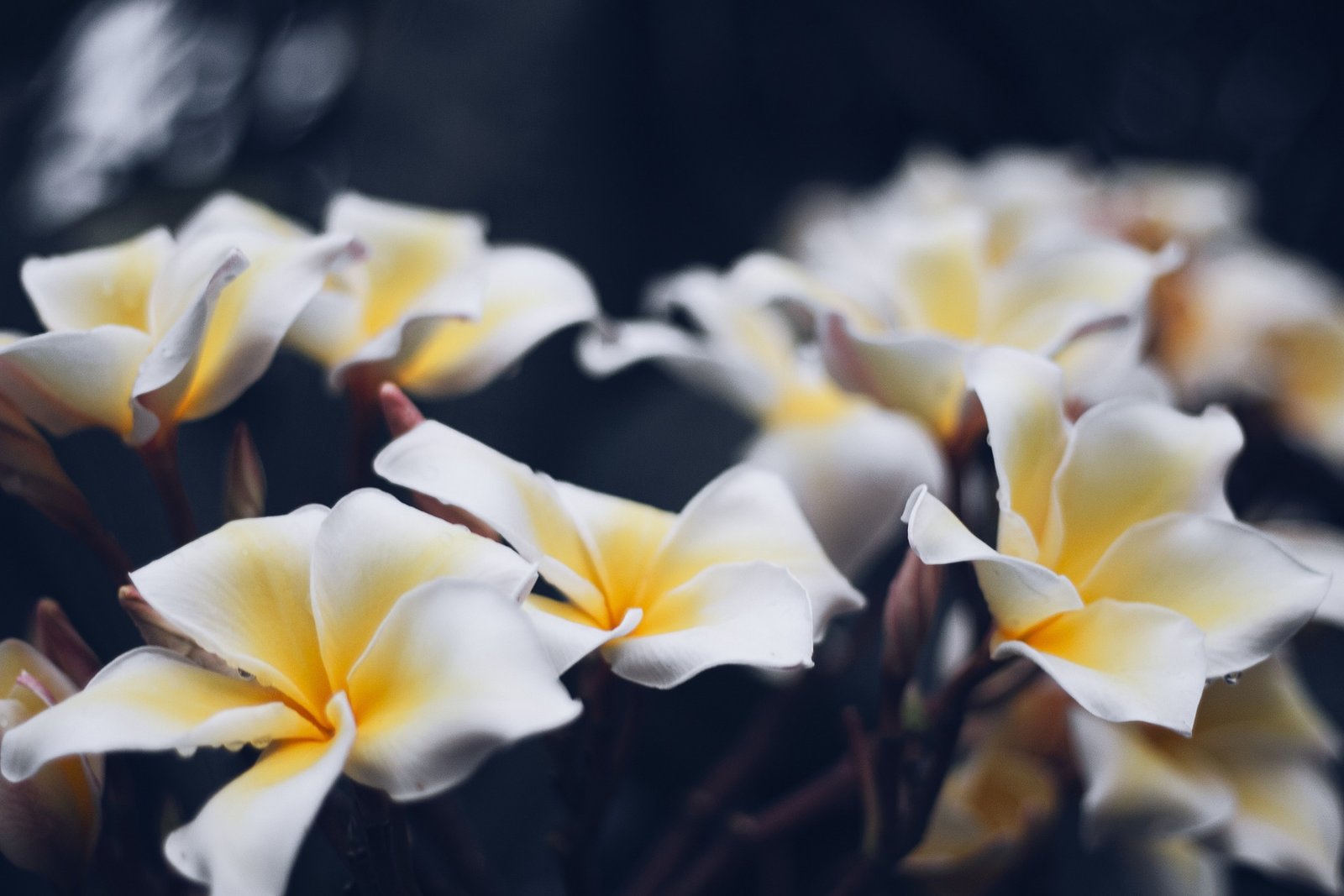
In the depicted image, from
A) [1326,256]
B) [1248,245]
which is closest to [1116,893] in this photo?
[1248,245]

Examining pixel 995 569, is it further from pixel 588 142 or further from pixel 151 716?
pixel 588 142

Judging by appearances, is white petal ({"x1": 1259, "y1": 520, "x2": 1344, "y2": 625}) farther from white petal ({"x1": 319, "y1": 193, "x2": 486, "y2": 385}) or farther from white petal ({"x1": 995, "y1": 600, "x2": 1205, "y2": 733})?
white petal ({"x1": 319, "y1": 193, "x2": 486, "y2": 385})

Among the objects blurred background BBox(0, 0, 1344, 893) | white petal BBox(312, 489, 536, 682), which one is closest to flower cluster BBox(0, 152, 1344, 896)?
white petal BBox(312, 489, 536, 682)

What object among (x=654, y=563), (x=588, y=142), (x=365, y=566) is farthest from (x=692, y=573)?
(x=588, y=142)

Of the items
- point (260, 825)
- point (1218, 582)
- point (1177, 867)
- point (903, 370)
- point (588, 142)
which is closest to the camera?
point (260, 825)

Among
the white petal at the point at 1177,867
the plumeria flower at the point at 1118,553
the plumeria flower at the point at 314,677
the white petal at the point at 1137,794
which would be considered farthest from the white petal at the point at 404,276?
the white petal at the point at 1177,867

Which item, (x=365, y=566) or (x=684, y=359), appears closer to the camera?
(x=365, y=566)

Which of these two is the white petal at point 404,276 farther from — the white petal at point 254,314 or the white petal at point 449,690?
the white petal at point 449,690
